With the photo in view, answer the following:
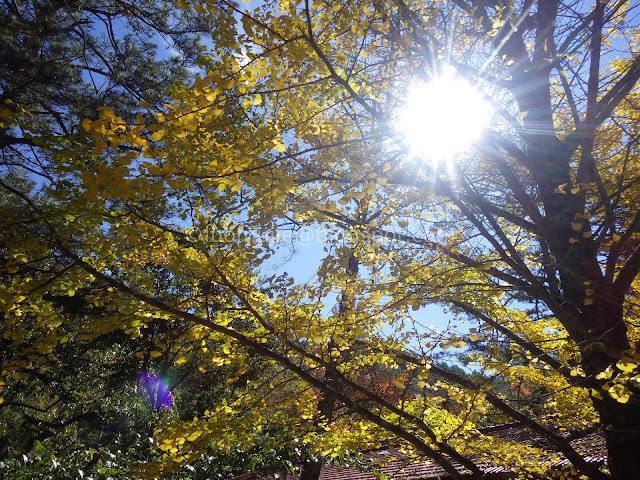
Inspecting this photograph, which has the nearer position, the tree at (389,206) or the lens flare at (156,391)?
the tree at (389,206)

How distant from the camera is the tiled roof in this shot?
17.0 ft

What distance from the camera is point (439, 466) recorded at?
657cm

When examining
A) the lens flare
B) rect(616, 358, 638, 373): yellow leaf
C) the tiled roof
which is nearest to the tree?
rect(616, 358, 638, 373): yellow leaf

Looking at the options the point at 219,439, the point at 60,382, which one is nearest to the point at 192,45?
the point at 219,439

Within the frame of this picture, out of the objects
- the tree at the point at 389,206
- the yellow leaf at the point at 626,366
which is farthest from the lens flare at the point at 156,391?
the yellow leaf at the point at 626,366

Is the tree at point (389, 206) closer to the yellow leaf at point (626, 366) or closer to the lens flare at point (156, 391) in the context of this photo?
the yellow leaf at point (626, 366)

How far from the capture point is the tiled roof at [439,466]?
518cm

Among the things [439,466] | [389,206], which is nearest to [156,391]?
[439,466]

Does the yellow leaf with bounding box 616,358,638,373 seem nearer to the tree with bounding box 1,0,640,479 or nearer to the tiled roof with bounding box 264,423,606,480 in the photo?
the tree with bounding box 1,0,640,479

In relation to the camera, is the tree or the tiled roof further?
the tiled roof

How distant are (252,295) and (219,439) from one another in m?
1.25

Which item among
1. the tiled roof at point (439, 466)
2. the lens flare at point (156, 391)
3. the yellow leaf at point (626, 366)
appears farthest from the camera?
the lens flare at point (156, 391)

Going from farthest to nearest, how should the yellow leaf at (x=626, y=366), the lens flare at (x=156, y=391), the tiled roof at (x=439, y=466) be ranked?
the lens flare at (x=156, y=391), the tiled roof at (x=439, y=466), the yellow leaf at (x=626, y=366)

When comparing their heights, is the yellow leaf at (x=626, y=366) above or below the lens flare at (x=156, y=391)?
below
